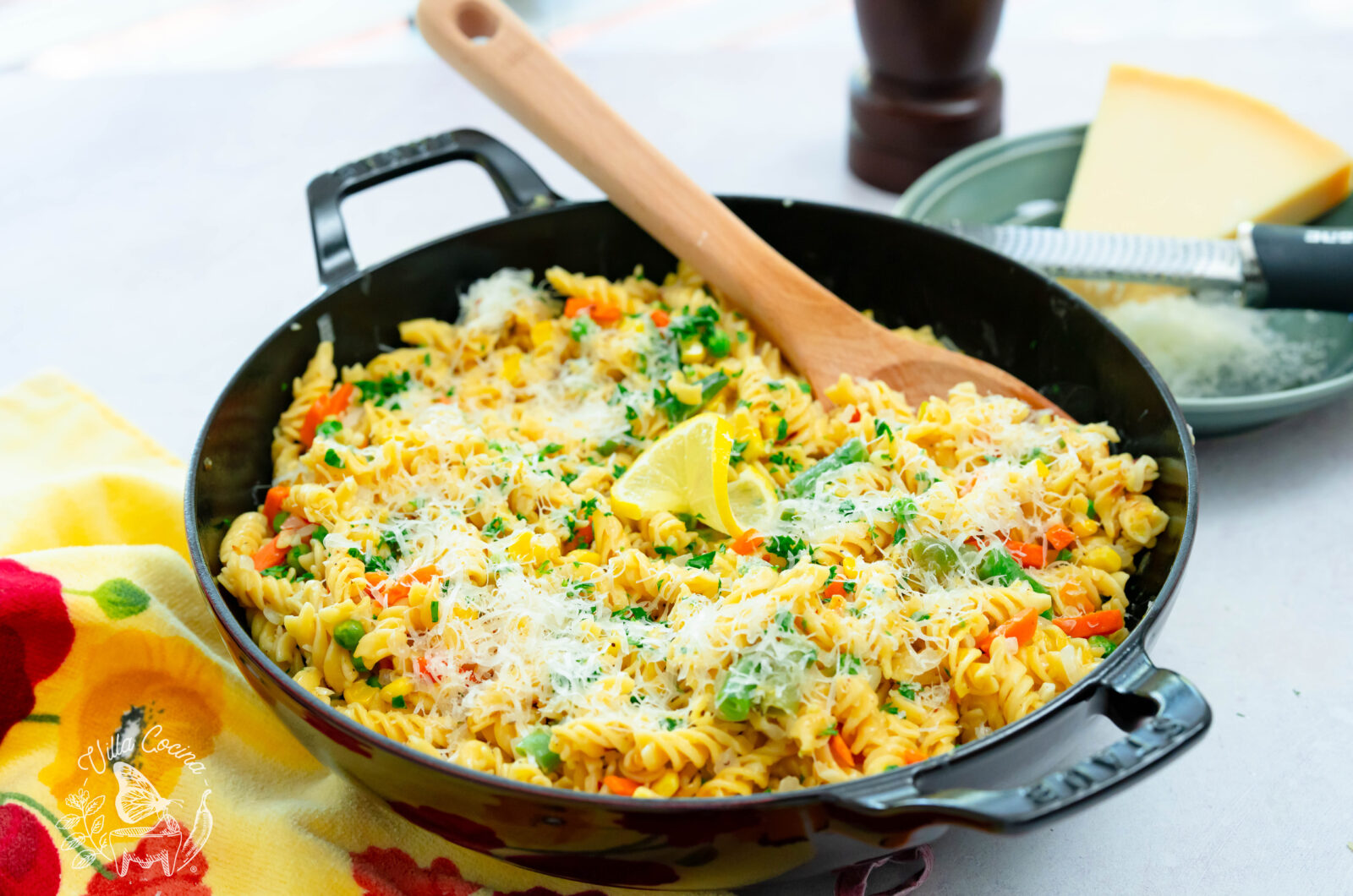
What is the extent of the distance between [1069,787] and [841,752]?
16.3 inches

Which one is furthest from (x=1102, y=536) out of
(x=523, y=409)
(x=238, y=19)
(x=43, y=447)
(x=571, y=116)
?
(x=238, y=19)

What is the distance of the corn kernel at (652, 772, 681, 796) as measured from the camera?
1728 mm

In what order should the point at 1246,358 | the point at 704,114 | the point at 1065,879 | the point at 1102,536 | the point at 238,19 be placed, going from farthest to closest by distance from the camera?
the point at 238,19 → the point at 704,114 → the point at 1246,358 → the point at 1102,536 → the point at 1065,879

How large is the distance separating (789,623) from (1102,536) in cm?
78

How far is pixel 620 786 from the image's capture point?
1733 mm

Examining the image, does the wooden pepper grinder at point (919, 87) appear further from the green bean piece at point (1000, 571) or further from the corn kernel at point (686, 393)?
the green bean piece at point (1000, 571)

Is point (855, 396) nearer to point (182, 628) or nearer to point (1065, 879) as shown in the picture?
point (1065, 879)

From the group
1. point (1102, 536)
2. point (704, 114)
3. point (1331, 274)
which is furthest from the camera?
point (704, 114)

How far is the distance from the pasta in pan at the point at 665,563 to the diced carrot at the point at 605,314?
0.03 metres

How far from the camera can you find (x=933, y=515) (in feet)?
6.98

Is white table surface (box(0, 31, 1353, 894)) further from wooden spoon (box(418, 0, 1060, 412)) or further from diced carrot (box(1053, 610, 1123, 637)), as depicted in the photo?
wooden spoon (box(418, 0, 1060, 412))

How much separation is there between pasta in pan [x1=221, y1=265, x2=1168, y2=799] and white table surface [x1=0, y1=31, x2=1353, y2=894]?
0.36 m

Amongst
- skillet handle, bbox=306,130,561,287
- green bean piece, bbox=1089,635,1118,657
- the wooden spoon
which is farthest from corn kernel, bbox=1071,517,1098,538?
skillet handle, bbox=306,130,561,287

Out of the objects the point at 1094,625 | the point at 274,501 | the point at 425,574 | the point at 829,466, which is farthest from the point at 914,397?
the point at 274,501
